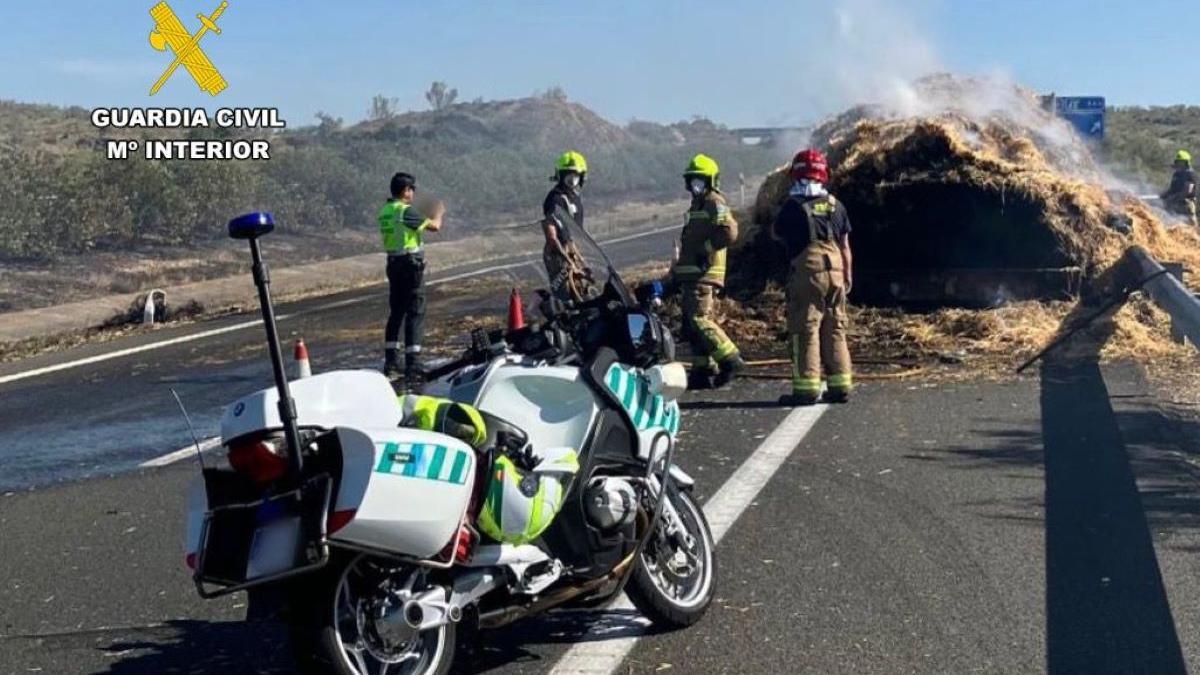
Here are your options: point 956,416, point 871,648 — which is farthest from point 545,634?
point 956,416

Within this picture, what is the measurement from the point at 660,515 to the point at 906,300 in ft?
30.6

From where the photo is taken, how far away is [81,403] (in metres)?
13.0

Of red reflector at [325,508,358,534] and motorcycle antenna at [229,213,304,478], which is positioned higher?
motorcycle antenna at [229,213,304,478]

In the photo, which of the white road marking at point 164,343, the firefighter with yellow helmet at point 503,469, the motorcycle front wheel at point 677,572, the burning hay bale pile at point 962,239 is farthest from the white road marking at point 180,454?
the burning hay bale pile at point 962,239

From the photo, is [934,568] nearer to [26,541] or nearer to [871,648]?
[871,648]

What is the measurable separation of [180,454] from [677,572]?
5.32m

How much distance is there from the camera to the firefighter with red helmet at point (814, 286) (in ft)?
36.5

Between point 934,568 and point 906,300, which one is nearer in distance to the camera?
point 934,568

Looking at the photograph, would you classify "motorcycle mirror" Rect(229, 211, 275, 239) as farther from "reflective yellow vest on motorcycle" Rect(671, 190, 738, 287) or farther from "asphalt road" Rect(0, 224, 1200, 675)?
"reflective yellow vest on motorcycle" Rect(671, 190, 738, 287)

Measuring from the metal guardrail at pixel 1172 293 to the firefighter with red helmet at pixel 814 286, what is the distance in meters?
2.42

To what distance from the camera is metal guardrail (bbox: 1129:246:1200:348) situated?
10188 mm

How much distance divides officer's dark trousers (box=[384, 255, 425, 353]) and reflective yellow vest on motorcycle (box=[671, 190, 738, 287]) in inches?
117

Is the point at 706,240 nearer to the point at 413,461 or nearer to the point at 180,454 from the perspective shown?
the point at 180,454

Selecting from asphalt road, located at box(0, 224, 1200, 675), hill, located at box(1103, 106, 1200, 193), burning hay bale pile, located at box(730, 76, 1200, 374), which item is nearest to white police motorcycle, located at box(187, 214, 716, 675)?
asphalt road, located at box(0, 224, 1200, 675)
